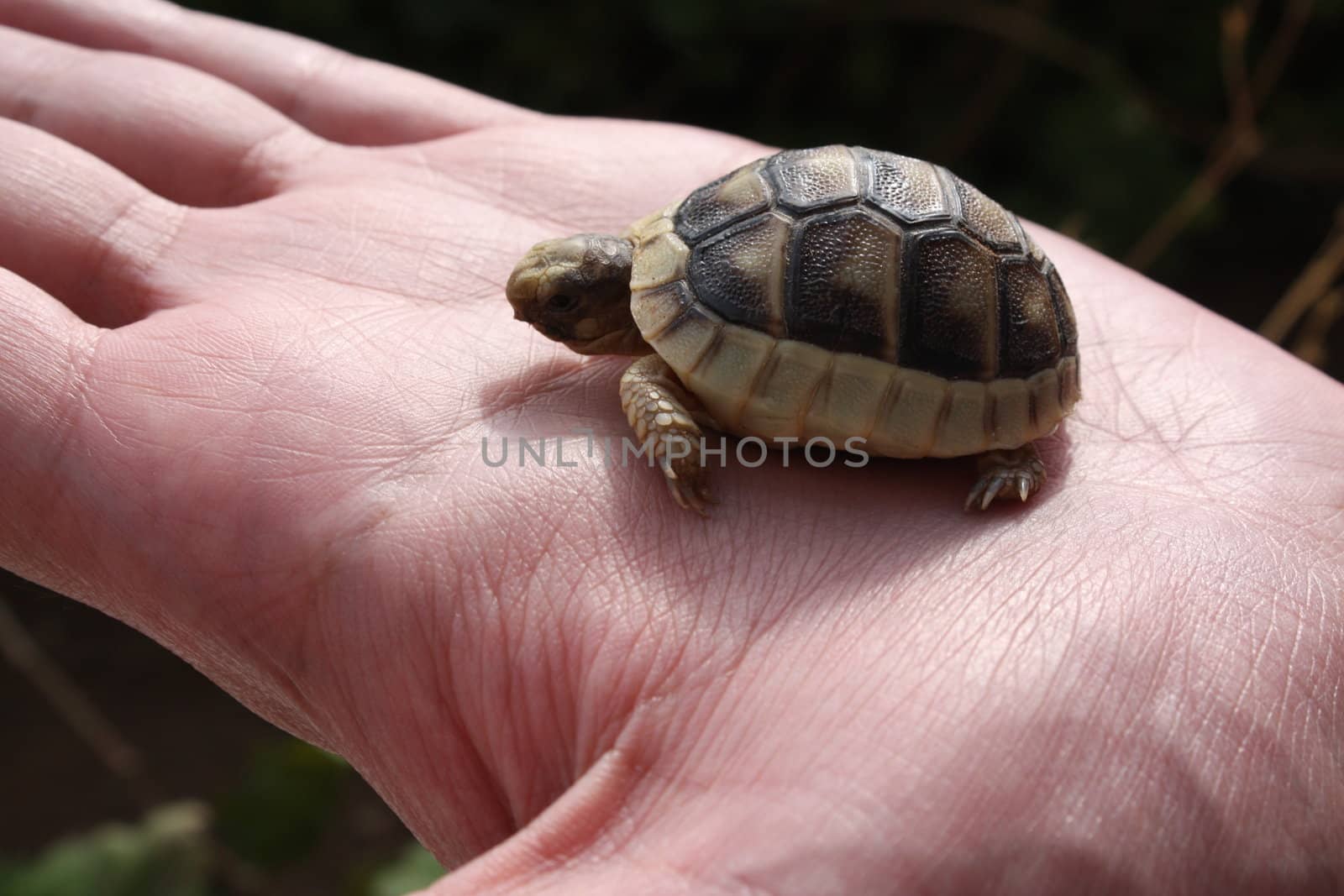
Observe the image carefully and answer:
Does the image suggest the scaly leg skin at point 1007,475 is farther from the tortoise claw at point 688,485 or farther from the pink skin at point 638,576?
the tortoise claw at point 688,485

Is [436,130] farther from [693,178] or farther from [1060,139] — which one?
[1060,139]

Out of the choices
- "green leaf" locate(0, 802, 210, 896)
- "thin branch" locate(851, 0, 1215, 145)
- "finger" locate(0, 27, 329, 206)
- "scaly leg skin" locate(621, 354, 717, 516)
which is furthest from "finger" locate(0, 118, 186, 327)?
"thin branch" locate(851, 0, 1215, 145)

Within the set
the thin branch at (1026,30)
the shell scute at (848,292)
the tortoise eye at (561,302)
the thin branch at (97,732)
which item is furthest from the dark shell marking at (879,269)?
the thin branch at (1026,30)

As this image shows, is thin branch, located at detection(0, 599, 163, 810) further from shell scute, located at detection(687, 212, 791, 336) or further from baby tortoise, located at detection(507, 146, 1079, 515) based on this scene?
shell scute, located at detection(687, 212, 791, 336)

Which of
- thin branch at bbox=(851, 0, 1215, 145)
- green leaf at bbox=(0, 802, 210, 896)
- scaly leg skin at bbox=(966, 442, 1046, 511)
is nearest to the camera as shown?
scaly leg skin at bbox=(966, 442, 1046, 511)

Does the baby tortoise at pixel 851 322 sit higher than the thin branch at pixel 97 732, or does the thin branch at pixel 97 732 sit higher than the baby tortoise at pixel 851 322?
the baby tortoise at pixel 851 322

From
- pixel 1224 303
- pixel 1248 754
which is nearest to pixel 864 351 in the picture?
pixel 1248 754

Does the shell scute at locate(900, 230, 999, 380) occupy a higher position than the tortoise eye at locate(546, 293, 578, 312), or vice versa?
the shell scute at locate(900, 230, 999, 380)
